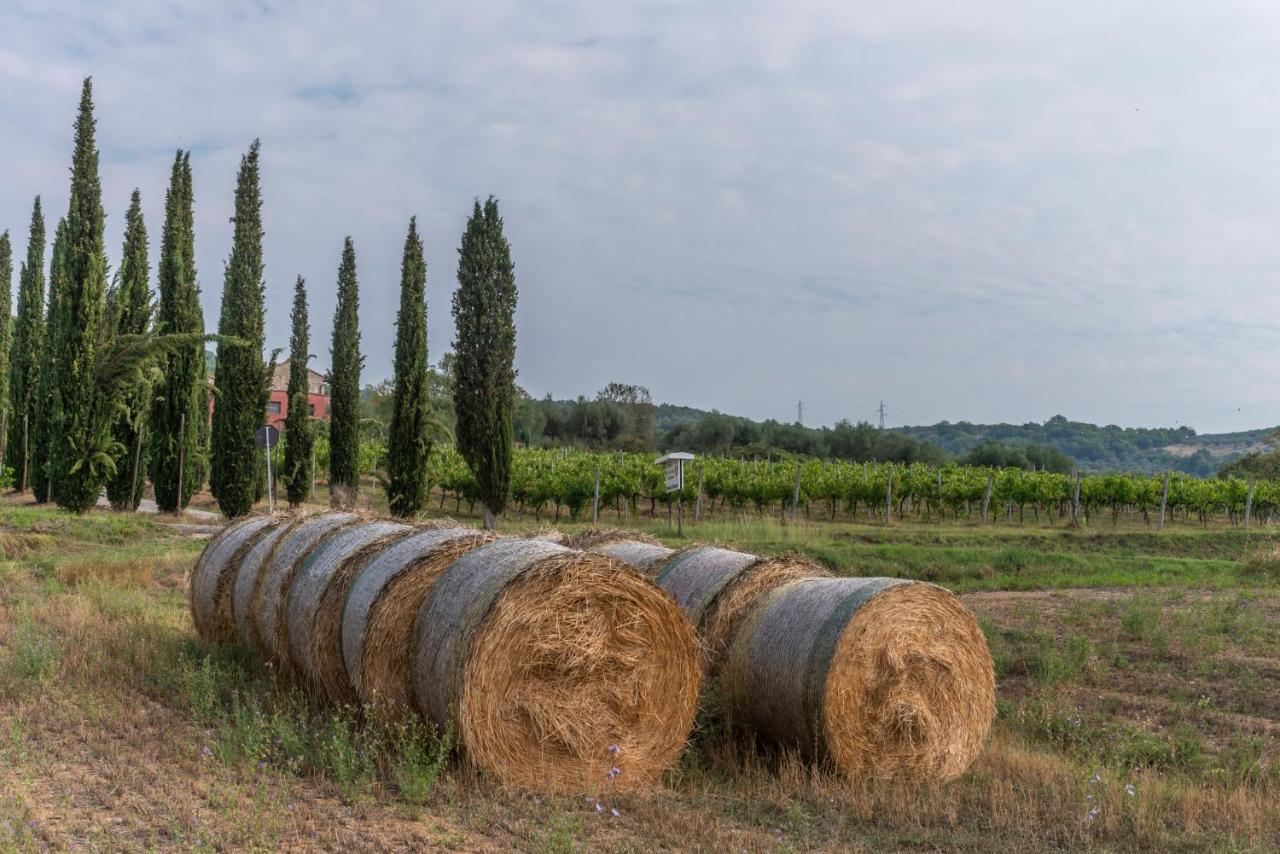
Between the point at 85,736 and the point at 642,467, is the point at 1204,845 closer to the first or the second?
the point at 85,736

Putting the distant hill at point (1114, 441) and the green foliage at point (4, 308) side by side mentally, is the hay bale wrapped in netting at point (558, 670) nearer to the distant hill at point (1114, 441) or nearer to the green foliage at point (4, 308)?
the green foliage at point (4, 308)

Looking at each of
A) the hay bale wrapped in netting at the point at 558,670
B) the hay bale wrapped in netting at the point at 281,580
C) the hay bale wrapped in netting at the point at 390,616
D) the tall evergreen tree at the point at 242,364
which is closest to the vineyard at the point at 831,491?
the tall evergreen tree at the point at 242,364

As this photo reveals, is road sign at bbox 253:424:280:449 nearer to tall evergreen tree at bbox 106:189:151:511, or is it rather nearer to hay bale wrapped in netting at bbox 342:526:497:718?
tall evergreen tree at bbox 106:189:151:511

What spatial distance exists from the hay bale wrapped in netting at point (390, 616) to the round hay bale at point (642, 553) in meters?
1.39

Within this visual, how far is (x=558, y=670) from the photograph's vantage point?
241 inches

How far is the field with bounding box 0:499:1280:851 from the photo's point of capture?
500 centimetres

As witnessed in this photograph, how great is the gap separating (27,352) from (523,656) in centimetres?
3396

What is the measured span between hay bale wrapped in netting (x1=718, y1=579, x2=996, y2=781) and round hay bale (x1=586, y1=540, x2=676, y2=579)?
3.78 feet

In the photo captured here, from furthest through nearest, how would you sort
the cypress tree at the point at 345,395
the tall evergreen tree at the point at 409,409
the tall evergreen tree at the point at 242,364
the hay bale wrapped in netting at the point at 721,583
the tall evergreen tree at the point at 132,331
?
the cypress tree at the point at 345,395
the tall evergreen tree at the point at 409,409
the tall evergreen tree at the point at 242,364
the tall evergreen tree at the point at 132,331
the hay bale wrapped in netting at the point at 721,583

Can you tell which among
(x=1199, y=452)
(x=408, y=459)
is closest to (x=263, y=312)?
(x=408, y=459)

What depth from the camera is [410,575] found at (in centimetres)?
682

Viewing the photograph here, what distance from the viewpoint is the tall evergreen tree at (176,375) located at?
86.7 ft

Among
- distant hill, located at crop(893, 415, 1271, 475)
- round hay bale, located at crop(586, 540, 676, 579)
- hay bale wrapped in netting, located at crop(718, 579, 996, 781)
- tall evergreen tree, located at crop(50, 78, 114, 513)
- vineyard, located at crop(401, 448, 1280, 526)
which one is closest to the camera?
hay bale wrapped in netting, located at crop(718, 579, 996, 781)

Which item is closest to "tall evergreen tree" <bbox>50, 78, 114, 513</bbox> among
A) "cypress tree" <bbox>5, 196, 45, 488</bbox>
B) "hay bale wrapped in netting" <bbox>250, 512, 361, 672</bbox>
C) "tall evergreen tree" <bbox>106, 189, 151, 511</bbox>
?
"tall evergreen tree" <bbox>106, 189, 151, 511</bbox>
